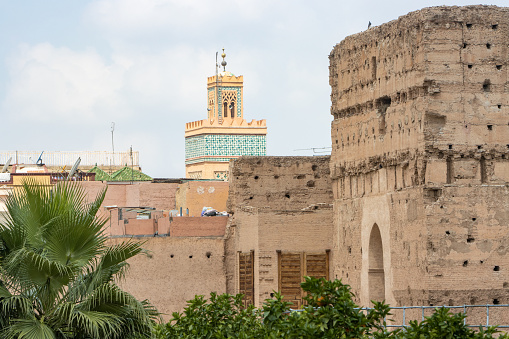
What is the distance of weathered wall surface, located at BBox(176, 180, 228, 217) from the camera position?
3459 centimetres

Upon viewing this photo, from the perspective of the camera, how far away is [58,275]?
54.4ft

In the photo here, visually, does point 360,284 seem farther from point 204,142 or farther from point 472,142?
point 204,142

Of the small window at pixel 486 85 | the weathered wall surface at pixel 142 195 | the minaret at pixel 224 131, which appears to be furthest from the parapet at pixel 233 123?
the small window at pixel 486 85

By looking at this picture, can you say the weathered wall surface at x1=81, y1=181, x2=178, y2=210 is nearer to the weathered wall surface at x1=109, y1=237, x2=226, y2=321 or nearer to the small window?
the weathered wall surface at x1=109, y1=237, x2=226, y2=321

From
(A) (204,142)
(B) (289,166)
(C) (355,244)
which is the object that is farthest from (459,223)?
(A) (204,142)

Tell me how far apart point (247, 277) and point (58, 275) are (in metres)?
13.0

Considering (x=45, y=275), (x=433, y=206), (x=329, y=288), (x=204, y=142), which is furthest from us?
(x=204, y=142)

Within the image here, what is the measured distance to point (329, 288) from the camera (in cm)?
1495

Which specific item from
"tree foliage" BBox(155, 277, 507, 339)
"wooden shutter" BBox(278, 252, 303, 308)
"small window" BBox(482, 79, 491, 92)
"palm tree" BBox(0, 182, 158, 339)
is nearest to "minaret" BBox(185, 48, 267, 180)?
"wooden shutter" BBox(278, 252, 303, 308)

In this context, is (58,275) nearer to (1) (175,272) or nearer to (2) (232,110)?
(1) (175,272)

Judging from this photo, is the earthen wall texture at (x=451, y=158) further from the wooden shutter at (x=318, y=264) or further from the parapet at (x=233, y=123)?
the parapet at (x=233, y=123)

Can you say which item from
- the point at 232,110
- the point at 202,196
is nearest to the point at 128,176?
the point at 202,196

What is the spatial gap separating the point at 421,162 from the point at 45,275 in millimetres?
8665

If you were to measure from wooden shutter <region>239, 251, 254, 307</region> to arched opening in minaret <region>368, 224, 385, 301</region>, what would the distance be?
14.9ft
